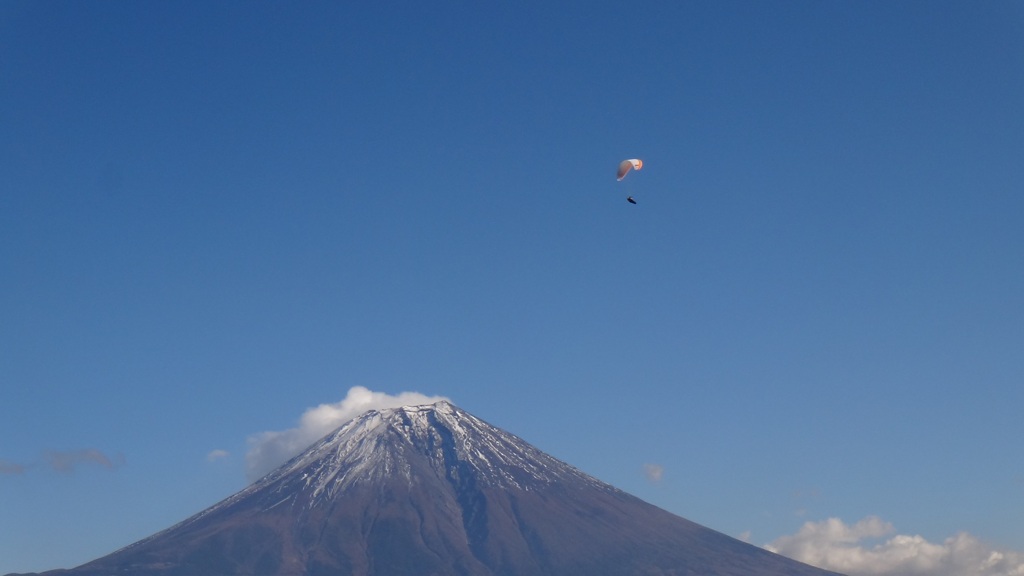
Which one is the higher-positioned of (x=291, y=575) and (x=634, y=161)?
(x=634, y=161)

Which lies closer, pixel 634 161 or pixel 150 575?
pixel 634 161

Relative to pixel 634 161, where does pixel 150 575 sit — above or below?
below

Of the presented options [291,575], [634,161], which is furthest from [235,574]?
[634,161]

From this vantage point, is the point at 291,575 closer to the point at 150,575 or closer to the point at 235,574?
the point at 235,574

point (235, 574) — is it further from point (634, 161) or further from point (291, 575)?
point (634, 161)

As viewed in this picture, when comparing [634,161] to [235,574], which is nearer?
[634,161]

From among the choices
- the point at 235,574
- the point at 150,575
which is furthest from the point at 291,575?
the point at 150,575

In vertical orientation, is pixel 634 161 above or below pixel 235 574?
above
